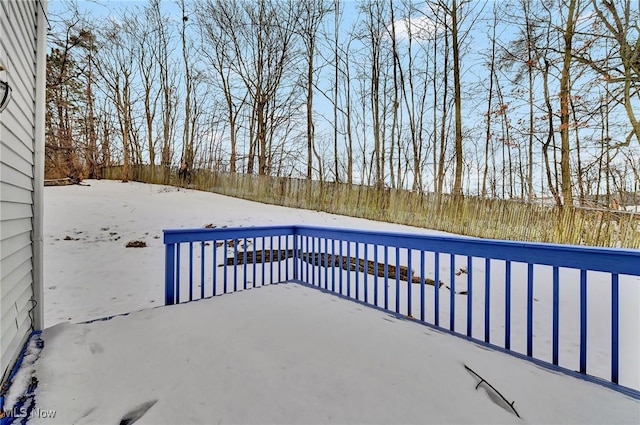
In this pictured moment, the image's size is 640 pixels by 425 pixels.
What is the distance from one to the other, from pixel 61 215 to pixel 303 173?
628cm

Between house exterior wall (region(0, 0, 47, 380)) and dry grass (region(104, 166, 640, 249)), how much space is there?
6389mm

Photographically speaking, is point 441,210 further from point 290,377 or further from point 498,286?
point 290,377

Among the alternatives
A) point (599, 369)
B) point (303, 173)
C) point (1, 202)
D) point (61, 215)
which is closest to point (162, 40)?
point (303, 173)

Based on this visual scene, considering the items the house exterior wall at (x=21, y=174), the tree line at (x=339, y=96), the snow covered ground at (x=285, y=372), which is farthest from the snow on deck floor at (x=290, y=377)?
the tree line at (x=339, y=96)

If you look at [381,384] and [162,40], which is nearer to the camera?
[381,384]

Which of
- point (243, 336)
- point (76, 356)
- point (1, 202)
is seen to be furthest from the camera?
point (243, 336)

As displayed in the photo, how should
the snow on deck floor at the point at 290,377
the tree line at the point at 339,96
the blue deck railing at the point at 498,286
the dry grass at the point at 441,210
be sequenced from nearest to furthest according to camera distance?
1. the snow on deck floor at the point at 290,377
2. the blue deck railing at the point at 498,286
3. the dry grass at the point at 441,210
4. the tree line at the point at 339,96

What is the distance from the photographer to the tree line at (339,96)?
6410 millimetres

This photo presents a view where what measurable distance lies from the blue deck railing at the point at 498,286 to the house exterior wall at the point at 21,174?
3.23 feet

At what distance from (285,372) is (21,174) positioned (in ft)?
6.03

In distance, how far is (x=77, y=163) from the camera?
8.91 metres

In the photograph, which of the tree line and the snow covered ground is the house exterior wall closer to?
the snow covered ground

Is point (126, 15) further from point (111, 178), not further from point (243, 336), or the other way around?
point (243, 336)

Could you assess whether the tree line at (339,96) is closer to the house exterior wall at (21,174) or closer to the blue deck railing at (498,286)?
the blue deck railing at (498,286)
